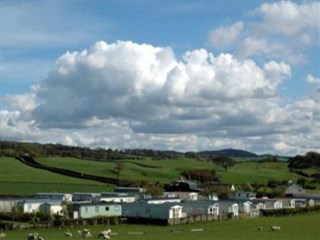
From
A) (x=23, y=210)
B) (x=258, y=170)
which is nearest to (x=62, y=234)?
(x=23, y=210)

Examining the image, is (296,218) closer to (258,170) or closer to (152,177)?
(152,177)

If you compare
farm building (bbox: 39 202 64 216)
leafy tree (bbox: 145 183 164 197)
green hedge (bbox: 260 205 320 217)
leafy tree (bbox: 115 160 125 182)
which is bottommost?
green hedge (bbox: 260 205 320 217)

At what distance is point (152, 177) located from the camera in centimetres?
15650

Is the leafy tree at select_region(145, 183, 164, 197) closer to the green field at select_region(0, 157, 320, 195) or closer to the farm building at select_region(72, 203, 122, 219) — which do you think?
the green field at select_region(0, 157, 320, 195)

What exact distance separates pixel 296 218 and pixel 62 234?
1347 inches

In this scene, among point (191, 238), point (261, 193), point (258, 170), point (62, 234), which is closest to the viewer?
point (191, 238)

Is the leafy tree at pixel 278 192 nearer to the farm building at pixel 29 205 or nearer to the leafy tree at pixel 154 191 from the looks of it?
the leafy tree at pixel 154 191

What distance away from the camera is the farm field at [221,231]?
58781 mm

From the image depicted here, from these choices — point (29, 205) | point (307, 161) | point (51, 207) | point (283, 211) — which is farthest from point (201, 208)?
point (307, 161)

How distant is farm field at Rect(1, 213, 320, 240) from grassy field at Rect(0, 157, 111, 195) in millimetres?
51310

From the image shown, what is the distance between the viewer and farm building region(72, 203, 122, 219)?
278 feet

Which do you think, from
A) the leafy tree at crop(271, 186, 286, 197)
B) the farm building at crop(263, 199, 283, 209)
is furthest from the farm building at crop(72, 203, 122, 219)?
the leafy tree at crop(271, 186, 286, 197)

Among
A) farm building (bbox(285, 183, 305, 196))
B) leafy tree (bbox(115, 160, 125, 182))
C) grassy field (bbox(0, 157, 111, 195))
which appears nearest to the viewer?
grassy field (bbox(0, 157, 111, 195))

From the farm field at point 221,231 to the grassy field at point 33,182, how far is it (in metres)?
51.3
